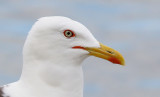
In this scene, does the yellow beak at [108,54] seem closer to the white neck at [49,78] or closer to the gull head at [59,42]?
the gull head at [59,42]

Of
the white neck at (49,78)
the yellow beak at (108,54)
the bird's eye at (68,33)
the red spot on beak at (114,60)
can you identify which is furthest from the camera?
the red spot on beak at (114,60)

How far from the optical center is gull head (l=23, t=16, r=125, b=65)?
8.77 meters

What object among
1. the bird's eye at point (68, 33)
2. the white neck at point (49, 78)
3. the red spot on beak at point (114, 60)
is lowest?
the white neck at point (49, 78)

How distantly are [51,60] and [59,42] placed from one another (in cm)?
39

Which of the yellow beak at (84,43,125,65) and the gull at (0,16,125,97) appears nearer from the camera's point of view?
the gull at (0,16,125,97)

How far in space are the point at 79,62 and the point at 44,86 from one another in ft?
2.79

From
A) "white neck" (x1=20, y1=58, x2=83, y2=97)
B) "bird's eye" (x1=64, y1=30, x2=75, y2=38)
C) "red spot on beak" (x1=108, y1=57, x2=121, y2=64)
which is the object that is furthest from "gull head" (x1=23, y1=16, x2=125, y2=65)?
"red spot on beak" (x1=108, y1=57, x2=121, y2=64)

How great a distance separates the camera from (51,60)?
8.77m

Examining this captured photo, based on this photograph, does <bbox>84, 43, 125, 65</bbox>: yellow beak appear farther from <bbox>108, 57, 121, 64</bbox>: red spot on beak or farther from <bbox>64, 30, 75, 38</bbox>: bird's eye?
<bbox>64, 30, 75, 38</bbox>: bird's eye

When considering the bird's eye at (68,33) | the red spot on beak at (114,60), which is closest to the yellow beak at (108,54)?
the red spot on beak at (114,60)

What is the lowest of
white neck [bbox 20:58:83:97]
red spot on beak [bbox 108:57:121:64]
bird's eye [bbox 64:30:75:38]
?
white neck [bbox 20:58:83:97]

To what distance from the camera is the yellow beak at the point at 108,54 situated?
360 inches

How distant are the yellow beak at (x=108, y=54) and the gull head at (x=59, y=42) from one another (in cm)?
3

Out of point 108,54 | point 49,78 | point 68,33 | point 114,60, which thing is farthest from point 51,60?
point 114,60
